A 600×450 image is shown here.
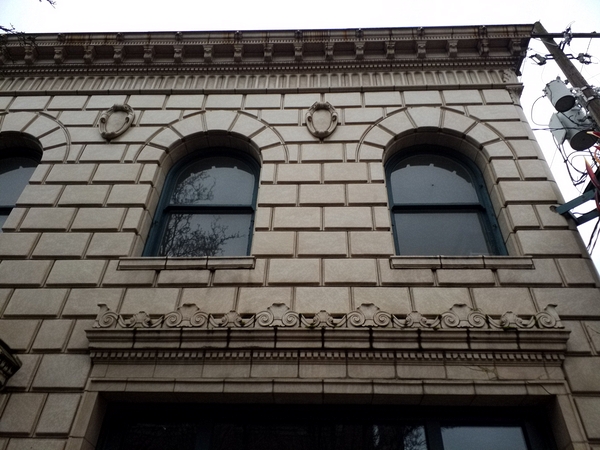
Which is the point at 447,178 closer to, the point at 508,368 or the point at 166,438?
the point at 508,368

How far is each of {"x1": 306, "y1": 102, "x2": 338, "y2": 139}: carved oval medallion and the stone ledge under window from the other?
11.4ft

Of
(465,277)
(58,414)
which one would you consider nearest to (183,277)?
(58,414)

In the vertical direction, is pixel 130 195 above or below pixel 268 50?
below

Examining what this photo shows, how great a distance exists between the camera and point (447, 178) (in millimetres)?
9203

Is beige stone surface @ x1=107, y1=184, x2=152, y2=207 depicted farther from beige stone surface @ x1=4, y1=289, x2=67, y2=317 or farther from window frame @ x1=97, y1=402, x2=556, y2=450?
window frame @ x1=97, y1=402, x2=556, y2=450

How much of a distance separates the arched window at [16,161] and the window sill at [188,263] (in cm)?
406

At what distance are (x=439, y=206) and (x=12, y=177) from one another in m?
→ 9.24

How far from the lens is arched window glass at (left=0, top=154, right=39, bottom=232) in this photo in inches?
362

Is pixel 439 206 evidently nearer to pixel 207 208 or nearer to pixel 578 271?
pixel 578 271

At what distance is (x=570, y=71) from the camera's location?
29.7ft

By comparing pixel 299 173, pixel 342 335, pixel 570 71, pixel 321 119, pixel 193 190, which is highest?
pixel 570 71

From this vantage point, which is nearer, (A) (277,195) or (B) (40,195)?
(A) (277,195)

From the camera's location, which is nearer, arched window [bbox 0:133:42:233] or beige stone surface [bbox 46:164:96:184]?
beige stone surface [bbox 46:164:96:184]

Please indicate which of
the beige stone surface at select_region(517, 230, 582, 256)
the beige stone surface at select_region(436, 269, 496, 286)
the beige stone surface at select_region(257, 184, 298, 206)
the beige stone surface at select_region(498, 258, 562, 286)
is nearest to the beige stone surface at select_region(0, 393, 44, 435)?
the beige stone surface at select_region(257, 184, 298, 206)
